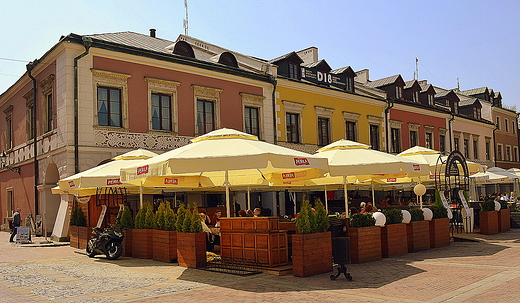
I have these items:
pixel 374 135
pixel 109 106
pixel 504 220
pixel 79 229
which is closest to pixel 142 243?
pixel 79 229

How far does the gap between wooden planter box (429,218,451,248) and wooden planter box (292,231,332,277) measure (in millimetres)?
5076

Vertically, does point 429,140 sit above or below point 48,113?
below

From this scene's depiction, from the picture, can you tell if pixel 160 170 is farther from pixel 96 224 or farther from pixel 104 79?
pixel 104 79

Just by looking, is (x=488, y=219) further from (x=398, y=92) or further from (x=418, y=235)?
(x=398, y=92)

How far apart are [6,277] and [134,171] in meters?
3.32

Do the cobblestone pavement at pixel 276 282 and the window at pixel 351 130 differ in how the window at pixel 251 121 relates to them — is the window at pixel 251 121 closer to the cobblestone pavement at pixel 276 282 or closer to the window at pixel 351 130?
the window at pixel 351 130

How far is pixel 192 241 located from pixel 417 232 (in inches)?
235

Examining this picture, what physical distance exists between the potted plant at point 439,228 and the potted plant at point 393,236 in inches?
64.8

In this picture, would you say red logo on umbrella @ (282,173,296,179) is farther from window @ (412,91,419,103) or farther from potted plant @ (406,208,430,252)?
window @ (412,91,419,103)

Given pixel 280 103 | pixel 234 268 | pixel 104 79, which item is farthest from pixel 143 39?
pixel 234 268

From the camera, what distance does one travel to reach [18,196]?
24.9m

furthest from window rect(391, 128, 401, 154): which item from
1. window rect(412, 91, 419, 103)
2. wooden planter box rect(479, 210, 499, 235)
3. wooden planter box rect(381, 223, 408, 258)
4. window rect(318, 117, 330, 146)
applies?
wooden planter box rect(381, 223, 408, 258)

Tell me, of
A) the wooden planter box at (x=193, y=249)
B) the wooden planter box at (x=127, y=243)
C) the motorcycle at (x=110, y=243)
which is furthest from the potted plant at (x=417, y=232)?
the motorcycle at (x=110, y=243)

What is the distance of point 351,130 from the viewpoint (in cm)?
3038
